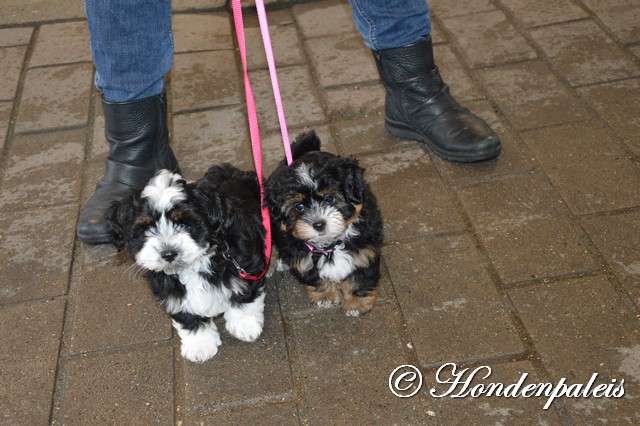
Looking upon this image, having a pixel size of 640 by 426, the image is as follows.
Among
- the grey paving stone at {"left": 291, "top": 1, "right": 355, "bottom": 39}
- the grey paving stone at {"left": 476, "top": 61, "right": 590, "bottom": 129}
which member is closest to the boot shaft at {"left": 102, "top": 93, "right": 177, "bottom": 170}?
the grey paving stone at {"left": 291, "top": 1, "right": 355, "bottom": 39}

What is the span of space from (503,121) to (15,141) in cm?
316

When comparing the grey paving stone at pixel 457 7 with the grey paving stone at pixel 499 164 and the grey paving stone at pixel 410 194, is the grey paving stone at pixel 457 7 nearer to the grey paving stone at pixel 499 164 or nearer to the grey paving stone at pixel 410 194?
the grey paving stone at pixel 499 164

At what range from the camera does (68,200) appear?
4.05m

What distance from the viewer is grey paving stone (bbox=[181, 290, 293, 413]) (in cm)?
290

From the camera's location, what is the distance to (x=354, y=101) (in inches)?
184

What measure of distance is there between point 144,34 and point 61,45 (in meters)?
2.53

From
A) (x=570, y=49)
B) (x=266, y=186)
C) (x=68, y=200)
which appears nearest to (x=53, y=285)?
(x=68, y=200)

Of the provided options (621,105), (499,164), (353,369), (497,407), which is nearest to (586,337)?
(497,407)

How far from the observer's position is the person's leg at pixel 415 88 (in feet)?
12.7

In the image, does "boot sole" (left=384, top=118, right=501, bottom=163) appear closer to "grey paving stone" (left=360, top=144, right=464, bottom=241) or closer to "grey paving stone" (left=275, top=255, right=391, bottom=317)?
"grey paving stone" (left=360, top=144, right=464, bottom=241)

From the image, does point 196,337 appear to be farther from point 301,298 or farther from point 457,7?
point 457,7

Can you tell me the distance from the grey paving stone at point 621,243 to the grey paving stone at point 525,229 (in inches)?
2.9

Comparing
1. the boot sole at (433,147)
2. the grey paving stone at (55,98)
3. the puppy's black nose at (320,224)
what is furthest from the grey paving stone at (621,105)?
the grey paving stone at (55,98)

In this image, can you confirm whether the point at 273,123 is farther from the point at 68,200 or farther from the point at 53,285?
the point at 53,285
